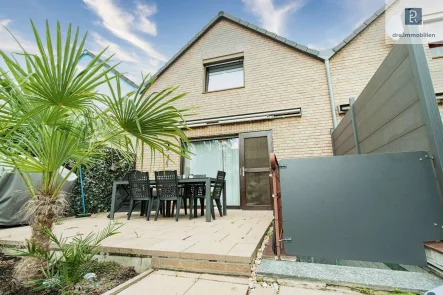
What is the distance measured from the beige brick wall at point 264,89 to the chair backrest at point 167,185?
2.07 meters

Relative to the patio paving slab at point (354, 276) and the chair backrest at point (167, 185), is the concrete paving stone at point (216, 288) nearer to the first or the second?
the patio paving slab at point (354, 276)

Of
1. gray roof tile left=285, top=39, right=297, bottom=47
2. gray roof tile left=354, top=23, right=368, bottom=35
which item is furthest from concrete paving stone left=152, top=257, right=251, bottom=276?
gray roof tile left=354, top=23, right=368, bottom=35

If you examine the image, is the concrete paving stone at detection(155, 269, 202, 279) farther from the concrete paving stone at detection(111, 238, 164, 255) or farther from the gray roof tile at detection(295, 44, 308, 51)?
the gray roof tile at detection(295, 44, 308, 51)

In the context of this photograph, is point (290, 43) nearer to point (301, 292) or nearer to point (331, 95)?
point (331, 95)

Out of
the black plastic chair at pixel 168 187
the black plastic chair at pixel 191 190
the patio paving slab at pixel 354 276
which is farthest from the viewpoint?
the black plastic chair at pixel 191 190

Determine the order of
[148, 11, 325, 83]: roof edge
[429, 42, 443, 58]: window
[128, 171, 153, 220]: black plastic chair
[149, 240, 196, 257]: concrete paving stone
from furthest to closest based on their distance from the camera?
[148, 11, 325, 83]: roof edge → [429, 42, 443, 58]: window → [128, 171, 153, 220]: black plastic chair → [149, 240, 196, 257]: concrete paving stone

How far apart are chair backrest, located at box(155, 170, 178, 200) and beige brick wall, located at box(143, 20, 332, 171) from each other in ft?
6.80

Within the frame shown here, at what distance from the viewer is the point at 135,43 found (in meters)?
7.03

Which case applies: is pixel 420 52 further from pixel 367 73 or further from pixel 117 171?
pixel 117 171

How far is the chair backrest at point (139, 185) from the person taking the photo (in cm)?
395

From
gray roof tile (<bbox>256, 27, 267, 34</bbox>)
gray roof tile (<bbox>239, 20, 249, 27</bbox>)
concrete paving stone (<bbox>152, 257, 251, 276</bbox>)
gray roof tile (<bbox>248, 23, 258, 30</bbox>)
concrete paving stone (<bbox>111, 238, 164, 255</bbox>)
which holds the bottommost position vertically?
concrete paving stone (<bbox>152, 257, 251, 276</bbox>)

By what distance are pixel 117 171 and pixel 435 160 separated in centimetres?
652

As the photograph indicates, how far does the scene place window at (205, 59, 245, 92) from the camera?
6250 mm

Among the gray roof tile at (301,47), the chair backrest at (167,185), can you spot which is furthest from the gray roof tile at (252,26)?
the chair backrest at (167,185)
